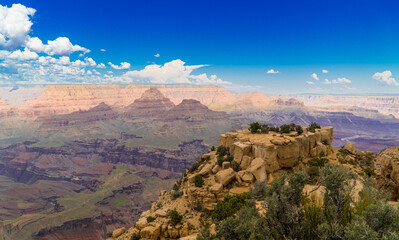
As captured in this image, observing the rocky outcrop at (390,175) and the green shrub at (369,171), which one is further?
the green shrub at (369,171)

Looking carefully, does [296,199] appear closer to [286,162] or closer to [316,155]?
[286,162]

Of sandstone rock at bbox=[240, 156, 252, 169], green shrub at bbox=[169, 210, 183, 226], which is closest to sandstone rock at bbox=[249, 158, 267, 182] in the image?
sandstone rock at bbox=[240, 156, 252, 169]

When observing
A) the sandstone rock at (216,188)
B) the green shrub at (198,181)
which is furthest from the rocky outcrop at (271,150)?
the green shrub at (198,181)

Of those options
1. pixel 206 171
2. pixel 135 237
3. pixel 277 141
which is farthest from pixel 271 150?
pixel 135 237

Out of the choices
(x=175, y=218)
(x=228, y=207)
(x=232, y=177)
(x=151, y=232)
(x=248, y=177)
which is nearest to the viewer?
(x=228, y=207)

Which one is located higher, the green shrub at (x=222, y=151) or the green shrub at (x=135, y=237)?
the green shrub at (x=222, y=151)

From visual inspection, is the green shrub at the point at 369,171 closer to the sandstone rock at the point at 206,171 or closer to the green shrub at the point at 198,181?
the sandstone rock at the point at 206,171

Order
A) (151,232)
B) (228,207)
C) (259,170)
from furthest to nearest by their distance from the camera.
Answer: (259,170) → (151,232) → (228,207)

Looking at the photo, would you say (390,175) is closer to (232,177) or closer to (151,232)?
(232,177)

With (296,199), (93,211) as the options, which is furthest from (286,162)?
(93,211)
